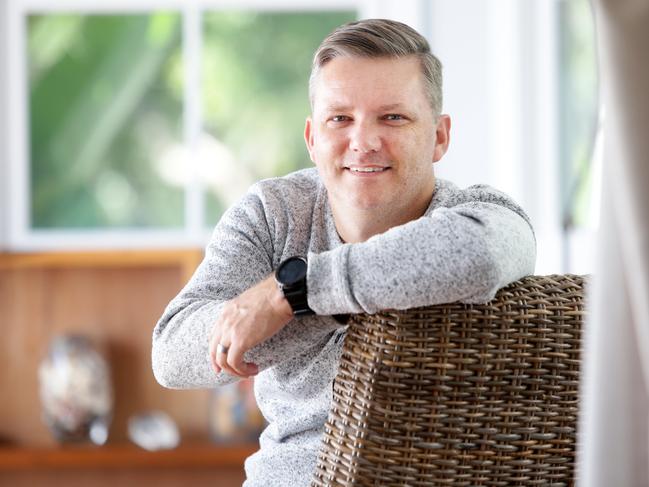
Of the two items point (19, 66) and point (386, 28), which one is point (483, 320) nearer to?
point (386, 28)

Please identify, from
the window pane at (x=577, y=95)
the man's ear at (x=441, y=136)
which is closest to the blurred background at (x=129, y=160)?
the window pane at (x=577, y=95)

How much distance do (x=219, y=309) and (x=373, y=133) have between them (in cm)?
34

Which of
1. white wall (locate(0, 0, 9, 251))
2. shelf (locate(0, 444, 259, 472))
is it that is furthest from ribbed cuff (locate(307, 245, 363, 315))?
white wall (locate(0, 0, 9, 251))

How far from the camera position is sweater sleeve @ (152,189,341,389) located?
1.31 metres

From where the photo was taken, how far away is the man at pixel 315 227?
1.28 m

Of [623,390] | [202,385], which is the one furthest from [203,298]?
[623,390]

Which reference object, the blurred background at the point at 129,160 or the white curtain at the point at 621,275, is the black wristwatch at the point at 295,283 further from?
the blurred background at the point at 129,160

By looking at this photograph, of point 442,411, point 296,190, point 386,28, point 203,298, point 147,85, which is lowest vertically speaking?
point 442,411

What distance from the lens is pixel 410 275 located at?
111 cm

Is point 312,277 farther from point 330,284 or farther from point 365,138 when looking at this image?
point 365,138

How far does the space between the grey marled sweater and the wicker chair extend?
3 cm

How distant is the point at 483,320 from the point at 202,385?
51 centimetres

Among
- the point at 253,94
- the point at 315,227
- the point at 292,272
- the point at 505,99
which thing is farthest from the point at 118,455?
the point at 292,272

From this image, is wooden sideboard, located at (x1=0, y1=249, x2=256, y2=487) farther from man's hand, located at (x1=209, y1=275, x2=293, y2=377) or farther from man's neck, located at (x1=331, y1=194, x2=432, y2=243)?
man's hand, located at (x1=209, y1=275, x2=293, y2=377)
